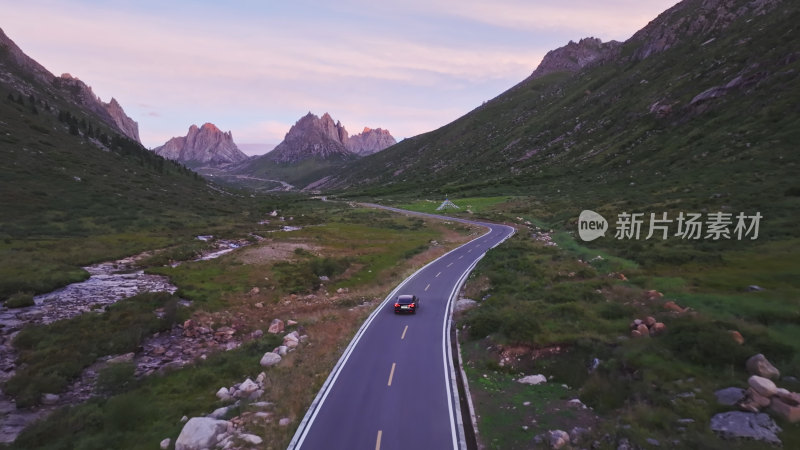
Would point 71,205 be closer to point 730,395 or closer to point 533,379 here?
point 533,379

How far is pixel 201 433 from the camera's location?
1414cm

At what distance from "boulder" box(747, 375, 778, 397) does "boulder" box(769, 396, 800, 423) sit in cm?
22

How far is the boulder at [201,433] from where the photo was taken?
13781mm

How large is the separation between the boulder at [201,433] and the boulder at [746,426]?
Result: 57.8ft

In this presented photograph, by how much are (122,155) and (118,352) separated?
139 metres

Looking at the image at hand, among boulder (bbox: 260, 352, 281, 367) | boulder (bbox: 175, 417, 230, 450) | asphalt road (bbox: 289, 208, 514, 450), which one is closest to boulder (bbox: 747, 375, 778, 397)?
asphalt road (bbox: 289, 208, 514, 450)

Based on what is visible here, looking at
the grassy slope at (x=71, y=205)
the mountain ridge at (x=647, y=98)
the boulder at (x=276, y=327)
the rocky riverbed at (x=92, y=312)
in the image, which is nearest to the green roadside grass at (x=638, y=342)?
the boulder at (x=276, y=327)

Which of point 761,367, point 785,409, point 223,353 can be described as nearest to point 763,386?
point 785,409

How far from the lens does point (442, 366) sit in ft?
66.0

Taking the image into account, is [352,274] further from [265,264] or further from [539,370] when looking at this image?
[539,370]

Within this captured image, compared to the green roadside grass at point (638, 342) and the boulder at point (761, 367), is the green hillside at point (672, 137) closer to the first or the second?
the green roadside grass at point (638, 342)

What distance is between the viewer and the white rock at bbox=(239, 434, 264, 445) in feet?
45.9

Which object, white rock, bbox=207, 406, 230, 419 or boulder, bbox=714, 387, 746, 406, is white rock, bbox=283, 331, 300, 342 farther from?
boulder, bbox=714, 387, 746, 406

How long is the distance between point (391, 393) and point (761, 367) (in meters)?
15.0
